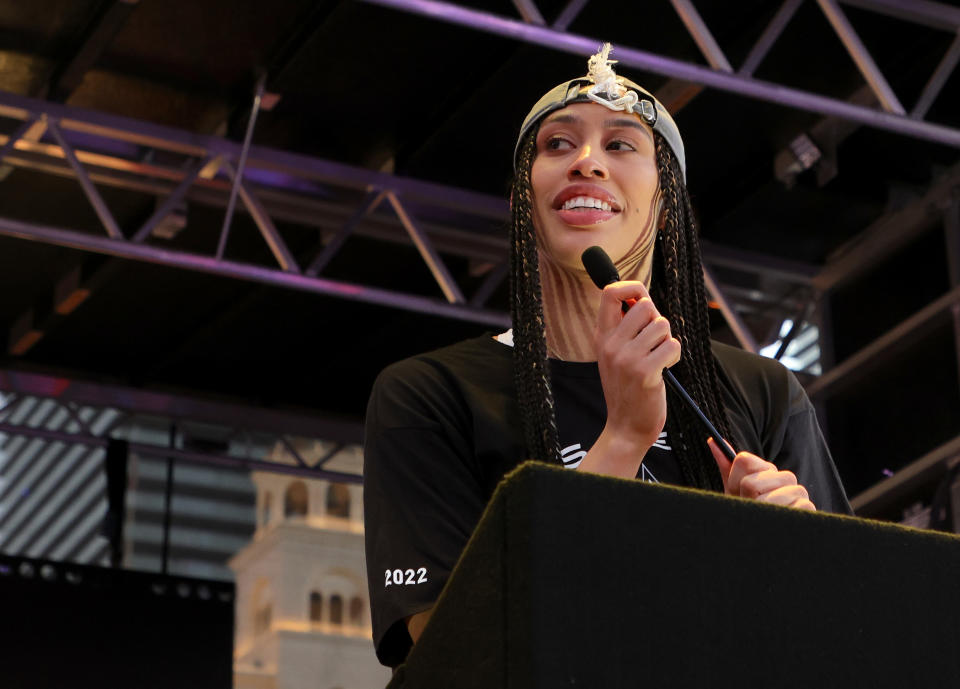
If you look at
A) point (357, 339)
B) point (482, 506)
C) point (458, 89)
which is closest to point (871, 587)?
point (482, 506)

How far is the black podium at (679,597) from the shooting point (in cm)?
113

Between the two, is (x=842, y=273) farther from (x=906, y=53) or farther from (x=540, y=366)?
(x=540, y=366)

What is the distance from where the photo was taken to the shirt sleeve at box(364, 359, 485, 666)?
1.67 m

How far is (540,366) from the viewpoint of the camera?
1879 millimetres

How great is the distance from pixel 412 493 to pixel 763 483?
0.38 m

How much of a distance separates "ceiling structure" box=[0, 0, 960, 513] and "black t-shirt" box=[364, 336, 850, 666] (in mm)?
A: 4212

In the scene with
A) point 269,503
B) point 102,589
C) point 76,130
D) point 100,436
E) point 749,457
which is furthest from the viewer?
point 269,503

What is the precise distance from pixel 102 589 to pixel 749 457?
787 cm

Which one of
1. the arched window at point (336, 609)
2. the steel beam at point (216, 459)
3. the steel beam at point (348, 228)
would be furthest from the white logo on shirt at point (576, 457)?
the arched window at point (336, 609)

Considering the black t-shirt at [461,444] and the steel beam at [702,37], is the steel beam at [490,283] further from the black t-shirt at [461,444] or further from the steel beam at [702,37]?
the black t-shirt at [461,444]

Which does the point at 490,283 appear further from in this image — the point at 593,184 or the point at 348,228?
the point at 593,184

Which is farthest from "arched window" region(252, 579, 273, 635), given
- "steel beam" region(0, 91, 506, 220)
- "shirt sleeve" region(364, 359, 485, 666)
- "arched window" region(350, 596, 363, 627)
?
"shirt sleeve" region(364, 359, 485, 666)

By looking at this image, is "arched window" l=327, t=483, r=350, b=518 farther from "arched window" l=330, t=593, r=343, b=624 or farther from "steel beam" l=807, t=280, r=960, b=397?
"steel beam" l=807, t=280, r=960, b=397

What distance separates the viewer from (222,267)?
745 cm
